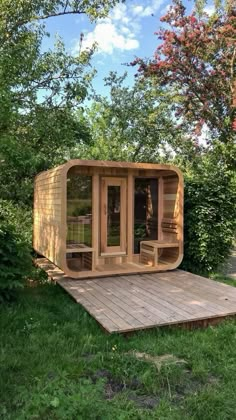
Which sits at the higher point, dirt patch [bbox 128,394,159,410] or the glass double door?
the glass double door

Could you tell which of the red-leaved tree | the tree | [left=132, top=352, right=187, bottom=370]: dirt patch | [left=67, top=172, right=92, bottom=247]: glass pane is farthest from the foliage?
[left=132, top=352, right=187, bottom=370]: dirt patch

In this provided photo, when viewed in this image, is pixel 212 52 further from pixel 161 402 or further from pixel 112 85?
pixel 161 402

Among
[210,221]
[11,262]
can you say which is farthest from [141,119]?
[11,262]

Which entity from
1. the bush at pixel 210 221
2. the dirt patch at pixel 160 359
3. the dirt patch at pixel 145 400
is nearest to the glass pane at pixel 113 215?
the bush at pixel 210 221

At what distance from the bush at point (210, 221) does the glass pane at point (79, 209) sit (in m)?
2.00

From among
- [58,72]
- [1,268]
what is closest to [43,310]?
[1,268]

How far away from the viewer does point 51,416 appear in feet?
7.32

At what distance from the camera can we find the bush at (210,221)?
667 cm

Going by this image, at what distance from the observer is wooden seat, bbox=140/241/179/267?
664cm

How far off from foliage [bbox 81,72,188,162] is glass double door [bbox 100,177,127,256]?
5800mm

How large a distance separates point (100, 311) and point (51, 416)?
2.01 metres

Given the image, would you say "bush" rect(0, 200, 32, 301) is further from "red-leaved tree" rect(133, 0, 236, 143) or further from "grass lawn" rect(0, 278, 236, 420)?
"red-leaved tree" rect(133, 0, 236, 143)

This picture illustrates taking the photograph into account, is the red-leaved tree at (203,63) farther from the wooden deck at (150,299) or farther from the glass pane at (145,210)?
the wooden deck at (150,299)

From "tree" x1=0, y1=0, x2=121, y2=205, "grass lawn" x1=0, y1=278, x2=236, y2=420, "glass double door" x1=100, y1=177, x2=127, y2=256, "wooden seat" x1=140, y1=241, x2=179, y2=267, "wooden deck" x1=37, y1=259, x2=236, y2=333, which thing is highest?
"tree" x1=0, y1=0, x2=121, y2=205
